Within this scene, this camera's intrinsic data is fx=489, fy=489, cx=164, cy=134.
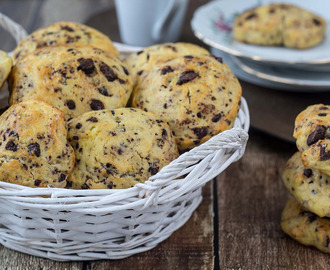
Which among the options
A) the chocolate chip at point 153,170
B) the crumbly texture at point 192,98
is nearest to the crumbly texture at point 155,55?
the crumbly texture at point 192,98

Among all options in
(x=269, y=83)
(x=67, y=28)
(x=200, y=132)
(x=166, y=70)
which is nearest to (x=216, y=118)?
(x=200, y=132)

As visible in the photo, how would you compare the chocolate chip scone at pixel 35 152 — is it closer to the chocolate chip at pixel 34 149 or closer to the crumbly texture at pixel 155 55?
Answer: the chocolate chip at pixel 34 149

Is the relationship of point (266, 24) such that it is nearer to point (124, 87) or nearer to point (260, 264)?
point (124, 87)

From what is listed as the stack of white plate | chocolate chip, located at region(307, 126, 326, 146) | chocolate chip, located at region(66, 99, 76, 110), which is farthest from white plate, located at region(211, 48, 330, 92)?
chocolate chip, located at region(66, 99, 76, 110)

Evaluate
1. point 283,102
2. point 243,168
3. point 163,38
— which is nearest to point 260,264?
point 243,168

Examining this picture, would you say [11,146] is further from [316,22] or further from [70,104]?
[316,22]

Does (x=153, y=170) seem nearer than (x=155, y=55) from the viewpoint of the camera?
Yes

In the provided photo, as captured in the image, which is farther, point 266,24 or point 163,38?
point 163,38

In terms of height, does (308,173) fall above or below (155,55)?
below
